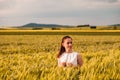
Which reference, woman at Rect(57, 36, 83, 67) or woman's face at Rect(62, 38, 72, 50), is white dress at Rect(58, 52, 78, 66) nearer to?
woman at Rect(57, 36, 83, 67)

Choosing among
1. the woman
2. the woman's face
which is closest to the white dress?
the woman

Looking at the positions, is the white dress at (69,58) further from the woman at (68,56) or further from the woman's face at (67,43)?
the woman's face at (67,43)

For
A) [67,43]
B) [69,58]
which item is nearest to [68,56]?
[69,58]

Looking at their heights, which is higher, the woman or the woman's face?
the woman's face

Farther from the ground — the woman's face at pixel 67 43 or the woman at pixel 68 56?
the woman's face at pixel 67 43

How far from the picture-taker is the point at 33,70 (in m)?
6.39

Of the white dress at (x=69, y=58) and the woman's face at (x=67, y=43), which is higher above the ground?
the woman's face at (x=67, y=43)

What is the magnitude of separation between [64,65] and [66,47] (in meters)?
0.38

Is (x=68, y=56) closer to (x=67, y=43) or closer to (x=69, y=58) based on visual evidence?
(x=69, y=58)

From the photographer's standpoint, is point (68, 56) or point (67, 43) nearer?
point (67, 43)

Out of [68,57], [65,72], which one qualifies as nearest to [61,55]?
[68,57]

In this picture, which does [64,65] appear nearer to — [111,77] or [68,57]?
[68,57]

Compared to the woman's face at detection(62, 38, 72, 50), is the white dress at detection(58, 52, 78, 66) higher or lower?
lower

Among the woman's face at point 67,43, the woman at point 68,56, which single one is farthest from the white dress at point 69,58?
the woman's face at point 67,43
